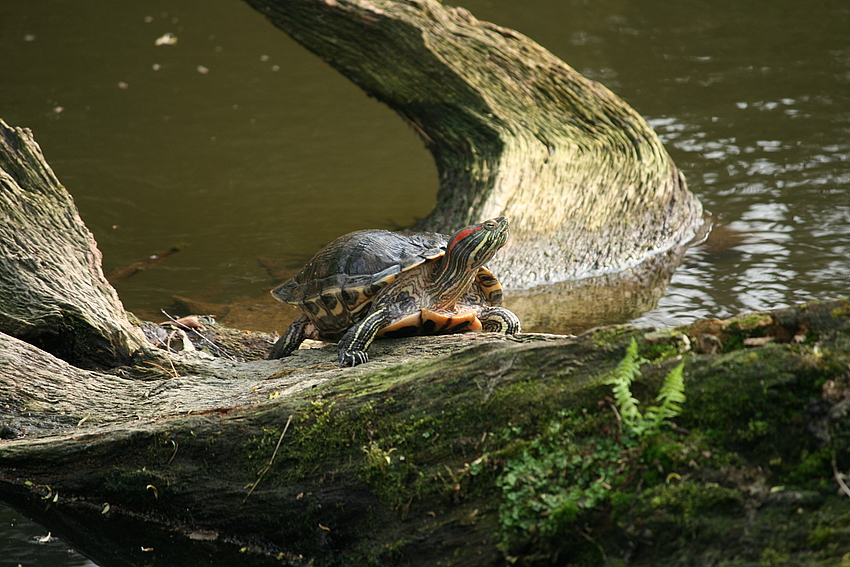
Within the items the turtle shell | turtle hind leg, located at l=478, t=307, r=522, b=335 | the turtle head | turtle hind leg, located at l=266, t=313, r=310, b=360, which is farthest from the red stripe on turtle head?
turtle hind leg, located at l=266, t=313, r=310, b=360

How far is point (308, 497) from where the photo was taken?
2592mm

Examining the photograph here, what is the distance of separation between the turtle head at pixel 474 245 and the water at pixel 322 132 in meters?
→ 2.19

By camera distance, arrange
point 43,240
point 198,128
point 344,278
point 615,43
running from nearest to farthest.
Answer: point 344,278 < point 43,240 < point 198,128 < point 615,43

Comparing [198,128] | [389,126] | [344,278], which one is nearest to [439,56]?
[344,278]

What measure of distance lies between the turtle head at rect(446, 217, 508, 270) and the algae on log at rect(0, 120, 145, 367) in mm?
1986

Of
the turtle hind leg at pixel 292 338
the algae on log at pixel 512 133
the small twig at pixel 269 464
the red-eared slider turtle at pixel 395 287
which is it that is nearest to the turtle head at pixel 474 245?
the red-eared slider turtle at pixel 395 287

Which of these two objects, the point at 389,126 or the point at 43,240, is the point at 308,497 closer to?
the point at 43,240

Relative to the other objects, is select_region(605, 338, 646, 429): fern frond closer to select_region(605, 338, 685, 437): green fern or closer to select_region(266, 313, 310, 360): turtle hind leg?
select_region(605, 338, 685, 437): green fern

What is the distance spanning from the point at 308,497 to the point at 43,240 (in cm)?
302

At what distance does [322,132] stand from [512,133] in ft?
16.7

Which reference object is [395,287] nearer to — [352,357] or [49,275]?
[352,357]

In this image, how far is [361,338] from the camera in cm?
379

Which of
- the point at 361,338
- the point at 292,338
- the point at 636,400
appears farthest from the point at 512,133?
the point at 636,400

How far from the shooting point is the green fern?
6.37ft
